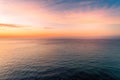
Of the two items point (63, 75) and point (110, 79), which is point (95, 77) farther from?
point (63, 75)

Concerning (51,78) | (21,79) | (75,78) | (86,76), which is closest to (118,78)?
(86,76)

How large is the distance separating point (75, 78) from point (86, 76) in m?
3.41

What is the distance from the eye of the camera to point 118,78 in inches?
1029

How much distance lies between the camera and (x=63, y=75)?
92.4 ft

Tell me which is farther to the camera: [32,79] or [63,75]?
[63,75]

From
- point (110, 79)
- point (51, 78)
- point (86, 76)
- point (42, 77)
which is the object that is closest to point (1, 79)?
point (42, 77)

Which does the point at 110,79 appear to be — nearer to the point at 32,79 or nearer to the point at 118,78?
the point at 118,78

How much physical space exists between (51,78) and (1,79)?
13.1 metres

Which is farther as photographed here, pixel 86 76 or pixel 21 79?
pixel 86 76

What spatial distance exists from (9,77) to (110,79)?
27067 mm

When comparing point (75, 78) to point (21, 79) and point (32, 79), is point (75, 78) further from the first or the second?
point (21, 79)

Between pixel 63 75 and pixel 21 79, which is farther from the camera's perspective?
pixel 63 75

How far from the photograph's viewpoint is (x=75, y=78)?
1034 inches

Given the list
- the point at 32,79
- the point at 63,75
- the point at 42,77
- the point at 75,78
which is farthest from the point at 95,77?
the point at 32,79
